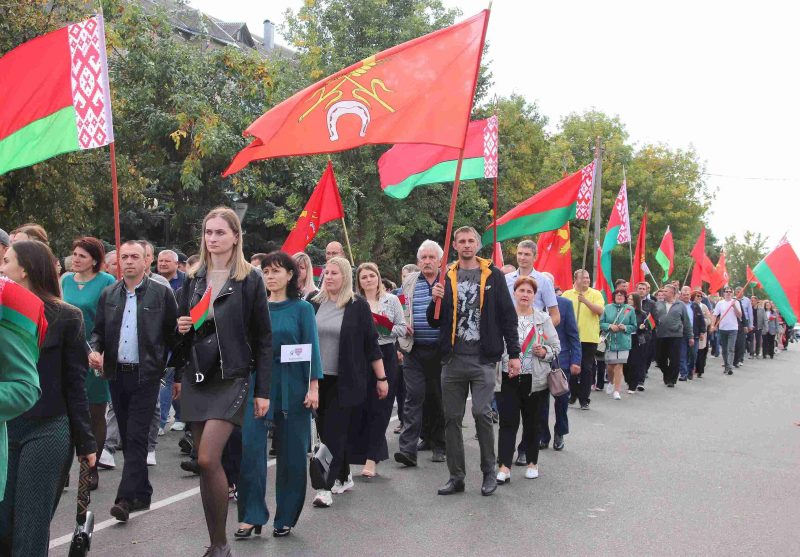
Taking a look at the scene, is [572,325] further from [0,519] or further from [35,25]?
[35,25]

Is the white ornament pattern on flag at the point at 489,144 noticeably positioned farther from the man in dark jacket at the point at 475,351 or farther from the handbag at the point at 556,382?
the man in dark jacket at the point at 475,351

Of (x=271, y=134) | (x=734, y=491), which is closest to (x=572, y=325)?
(x=734, y=491)

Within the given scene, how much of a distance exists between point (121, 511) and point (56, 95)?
10.9ft

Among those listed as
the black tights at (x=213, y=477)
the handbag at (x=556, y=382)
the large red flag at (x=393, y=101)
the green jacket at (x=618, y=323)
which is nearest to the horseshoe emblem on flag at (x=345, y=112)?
the large red flag at (x=393, y=101)

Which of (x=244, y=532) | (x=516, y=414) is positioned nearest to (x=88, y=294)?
(x=244, y=532)

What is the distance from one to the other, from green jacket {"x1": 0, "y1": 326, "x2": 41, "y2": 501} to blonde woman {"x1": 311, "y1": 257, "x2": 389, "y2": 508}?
4.10 meters

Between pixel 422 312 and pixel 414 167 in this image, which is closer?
pixel 422 312

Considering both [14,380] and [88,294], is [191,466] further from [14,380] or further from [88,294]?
[14,380]

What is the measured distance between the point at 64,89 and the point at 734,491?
634cm

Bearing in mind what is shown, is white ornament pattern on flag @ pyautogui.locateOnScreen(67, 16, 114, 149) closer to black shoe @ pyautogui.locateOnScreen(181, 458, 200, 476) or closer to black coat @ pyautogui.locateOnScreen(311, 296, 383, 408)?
black coat @ pyautogui.locateOnScreen(311, 296, 383, 408)

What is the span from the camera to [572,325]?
1030cm

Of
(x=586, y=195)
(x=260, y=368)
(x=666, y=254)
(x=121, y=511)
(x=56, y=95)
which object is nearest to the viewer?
(x=260, y=368)

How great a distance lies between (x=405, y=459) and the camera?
Answer: 877 cm

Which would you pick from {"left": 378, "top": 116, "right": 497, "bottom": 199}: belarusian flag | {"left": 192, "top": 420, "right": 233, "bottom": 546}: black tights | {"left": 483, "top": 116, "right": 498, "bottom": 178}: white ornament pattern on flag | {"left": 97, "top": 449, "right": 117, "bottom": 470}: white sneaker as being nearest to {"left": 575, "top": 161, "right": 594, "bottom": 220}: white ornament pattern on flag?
{"left": 483, "top": 116, "right": 498, "bottom": 178}: white ornament pattern on flag
